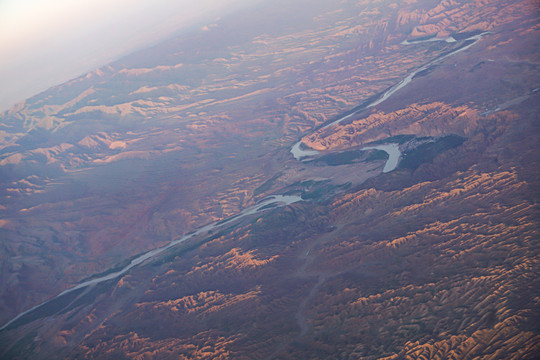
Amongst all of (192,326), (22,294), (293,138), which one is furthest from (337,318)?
(293,138)

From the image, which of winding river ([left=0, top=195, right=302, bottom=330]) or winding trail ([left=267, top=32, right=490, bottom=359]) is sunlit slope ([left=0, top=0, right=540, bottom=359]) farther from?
winding river ([left=0, top=195, right=302, bottom=330])

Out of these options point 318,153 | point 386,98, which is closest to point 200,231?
point 318,153

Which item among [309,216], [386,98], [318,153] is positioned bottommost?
[309,216]

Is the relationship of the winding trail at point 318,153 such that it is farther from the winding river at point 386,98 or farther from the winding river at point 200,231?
the winding river at point 200,231

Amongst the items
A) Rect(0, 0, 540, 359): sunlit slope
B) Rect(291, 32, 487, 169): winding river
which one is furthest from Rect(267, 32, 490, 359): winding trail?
Rect(0, 0, 540, 359): sunlit slope

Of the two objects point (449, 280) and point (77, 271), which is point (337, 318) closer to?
point (449, 280)

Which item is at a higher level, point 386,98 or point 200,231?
point 386,98

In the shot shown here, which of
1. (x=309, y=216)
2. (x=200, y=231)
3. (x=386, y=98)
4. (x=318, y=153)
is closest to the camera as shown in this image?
(x=309, y=216)

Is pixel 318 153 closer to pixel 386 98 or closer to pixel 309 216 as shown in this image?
pixel 386 98

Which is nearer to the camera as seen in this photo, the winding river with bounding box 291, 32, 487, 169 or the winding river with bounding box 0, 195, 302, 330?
the winding river with bounding box 0, 195, 302, 330

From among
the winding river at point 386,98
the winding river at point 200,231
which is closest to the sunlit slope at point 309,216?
the winding river at point 386,98

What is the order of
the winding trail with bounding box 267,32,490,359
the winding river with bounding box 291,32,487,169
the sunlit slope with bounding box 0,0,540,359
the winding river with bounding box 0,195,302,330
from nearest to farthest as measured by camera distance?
the sunlit slope with bounding box 0,0,540,359 → the winding trail with bounding box 267,32,490,359 → the winding river with bounding box 0,195,302,330 → the winding river with bounding box 291,32,487,169
